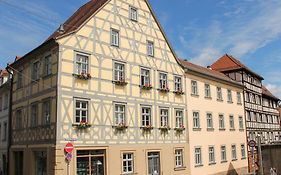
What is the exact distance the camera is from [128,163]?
2342 cm

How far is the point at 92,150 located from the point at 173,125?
28.2 ft

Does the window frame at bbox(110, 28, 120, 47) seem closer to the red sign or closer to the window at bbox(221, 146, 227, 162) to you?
the red sign

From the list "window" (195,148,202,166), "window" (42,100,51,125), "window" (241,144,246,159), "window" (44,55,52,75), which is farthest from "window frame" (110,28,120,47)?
"window" (241,144,246,159)

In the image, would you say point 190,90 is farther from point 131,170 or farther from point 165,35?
point 131,170

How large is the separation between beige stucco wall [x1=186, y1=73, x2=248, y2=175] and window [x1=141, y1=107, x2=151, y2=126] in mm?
5304

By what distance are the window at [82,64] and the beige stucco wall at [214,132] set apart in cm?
1142

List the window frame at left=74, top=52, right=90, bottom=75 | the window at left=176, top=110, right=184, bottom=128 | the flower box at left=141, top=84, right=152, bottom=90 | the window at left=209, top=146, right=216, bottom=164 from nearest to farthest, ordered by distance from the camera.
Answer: the window frame at left=74, top=52, right=90, bottom=75 < the flower box at left=141, top=84, right=152, bottom=90 < the window at left=176, top=110, right=184, bottom=128 < the window at left=209, top=146, right=216, bottom=164

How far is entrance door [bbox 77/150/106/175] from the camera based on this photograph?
20602 mm

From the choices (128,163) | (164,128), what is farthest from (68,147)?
(164,128)

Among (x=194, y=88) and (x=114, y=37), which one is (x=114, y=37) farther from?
(x=194, y=88)

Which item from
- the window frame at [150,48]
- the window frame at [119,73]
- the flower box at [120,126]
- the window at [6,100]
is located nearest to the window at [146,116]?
the flower box at [120,126]

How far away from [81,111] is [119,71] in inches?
173

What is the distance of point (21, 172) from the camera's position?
79.4ft

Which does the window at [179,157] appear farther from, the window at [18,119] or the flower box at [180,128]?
the window at [18,119]
